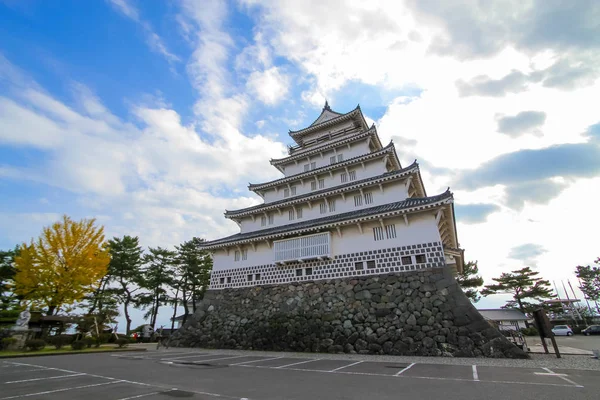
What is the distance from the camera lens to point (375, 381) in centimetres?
769

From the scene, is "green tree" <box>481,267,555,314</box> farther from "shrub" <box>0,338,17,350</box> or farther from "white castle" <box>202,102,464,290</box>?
"shrub" <box>0,338,17,350</box>

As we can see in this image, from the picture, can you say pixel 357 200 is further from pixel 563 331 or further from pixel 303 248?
pixel 563 331

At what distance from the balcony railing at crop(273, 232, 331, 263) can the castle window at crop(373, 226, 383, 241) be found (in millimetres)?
3003

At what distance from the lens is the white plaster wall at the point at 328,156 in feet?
77.7

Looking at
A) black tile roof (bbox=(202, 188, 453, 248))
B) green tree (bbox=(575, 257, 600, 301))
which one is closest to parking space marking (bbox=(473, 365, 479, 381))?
black tile roof (bbox=(202, 188, 453, 248))

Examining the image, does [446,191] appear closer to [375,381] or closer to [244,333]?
[375,381]

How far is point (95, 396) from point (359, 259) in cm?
1409

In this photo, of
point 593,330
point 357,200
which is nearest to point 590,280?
point 593,330

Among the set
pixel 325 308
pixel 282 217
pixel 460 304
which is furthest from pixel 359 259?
pixel 282 217

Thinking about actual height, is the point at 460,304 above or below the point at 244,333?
above

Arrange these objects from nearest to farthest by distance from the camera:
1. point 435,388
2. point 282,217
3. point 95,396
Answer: point 95,396 → point 435,388 → point 282,217

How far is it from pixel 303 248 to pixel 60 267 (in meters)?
21.8

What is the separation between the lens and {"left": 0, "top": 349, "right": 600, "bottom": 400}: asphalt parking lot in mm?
6168

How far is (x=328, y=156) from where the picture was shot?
82.3 feet
